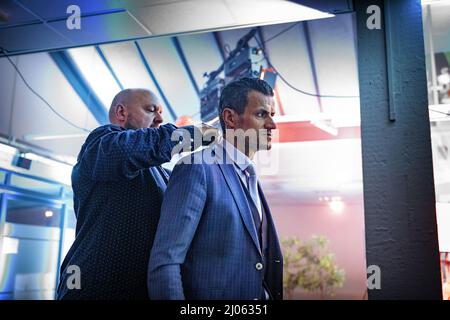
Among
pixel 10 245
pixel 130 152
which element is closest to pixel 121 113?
pixel 130 152

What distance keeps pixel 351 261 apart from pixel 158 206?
36.0 feet

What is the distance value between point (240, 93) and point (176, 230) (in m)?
0.59

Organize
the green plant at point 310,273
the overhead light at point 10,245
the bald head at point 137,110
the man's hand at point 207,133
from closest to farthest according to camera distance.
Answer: the man's hand at point 207,133 → the bald head at point 137,110 → the overhead light at point 10,245 → the green plant at point 310,273

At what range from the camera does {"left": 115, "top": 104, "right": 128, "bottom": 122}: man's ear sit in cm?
186

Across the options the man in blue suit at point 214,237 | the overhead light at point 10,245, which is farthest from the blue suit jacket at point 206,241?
the overhead light at point 10,245

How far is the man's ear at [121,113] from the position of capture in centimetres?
186

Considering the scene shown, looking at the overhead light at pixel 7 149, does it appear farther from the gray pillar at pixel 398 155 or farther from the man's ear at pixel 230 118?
the gray pillar at pixel 398 155

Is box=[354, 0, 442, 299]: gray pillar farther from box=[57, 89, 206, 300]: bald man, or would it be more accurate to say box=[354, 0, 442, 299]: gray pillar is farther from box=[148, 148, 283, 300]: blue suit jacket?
box=[57, 89, 206, 300]: bald man

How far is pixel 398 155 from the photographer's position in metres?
1.68

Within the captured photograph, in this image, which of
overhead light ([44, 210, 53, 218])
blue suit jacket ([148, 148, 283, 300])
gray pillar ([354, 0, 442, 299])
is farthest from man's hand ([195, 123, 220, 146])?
overhead light ([44, 210, 53, 218])

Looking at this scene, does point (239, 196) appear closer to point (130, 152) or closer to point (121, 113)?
point (130, 152)

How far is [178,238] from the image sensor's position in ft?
4.54
